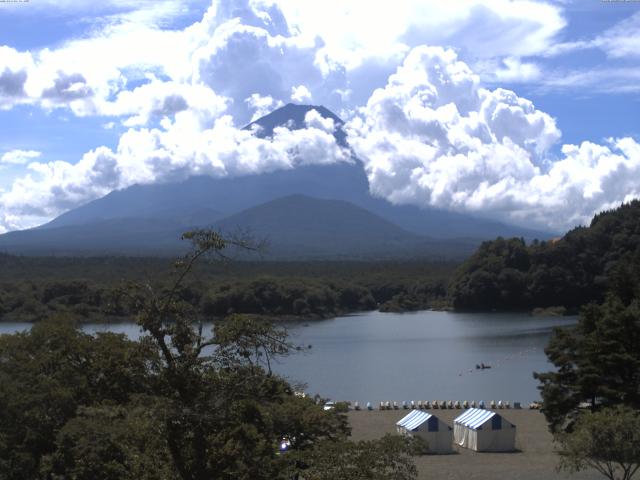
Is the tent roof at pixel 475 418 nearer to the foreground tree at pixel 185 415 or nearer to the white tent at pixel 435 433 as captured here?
the white tent at pixel 435 433

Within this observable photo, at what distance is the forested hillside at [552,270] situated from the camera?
2611 inches

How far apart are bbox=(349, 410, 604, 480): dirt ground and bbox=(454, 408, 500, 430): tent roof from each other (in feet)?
1.90

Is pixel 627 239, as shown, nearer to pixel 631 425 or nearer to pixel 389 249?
pixel 631 425

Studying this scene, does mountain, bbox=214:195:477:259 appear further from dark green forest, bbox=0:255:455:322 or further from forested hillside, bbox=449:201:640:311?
forested hillside, bbox=449:201:640:311

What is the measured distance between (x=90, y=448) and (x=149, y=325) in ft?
10.0

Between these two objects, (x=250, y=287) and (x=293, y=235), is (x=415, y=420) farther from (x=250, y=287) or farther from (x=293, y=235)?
(x=293, y=235)

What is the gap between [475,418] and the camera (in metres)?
20.4

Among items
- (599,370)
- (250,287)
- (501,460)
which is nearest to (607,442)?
(599,370)

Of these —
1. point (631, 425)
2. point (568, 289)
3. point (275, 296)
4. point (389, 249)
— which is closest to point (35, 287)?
point (275, 296)

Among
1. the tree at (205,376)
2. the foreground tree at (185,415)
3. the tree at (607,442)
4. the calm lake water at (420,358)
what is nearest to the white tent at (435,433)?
the calm lake water at (420,358)

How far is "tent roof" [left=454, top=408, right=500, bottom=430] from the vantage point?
19906 millimetres

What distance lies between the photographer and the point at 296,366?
125 feet

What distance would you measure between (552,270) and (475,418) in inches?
1898

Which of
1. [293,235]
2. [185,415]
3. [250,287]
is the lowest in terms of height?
[185,415]
